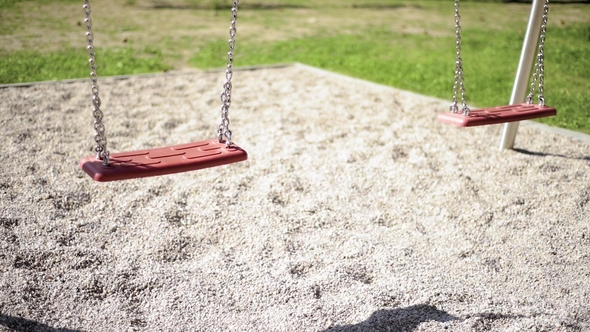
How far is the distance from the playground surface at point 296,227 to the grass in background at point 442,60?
101 cm

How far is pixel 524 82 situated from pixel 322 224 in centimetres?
198

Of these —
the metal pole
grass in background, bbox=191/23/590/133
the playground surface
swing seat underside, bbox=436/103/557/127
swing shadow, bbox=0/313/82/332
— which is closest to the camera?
swing shadow, bbox=0/313/82/332

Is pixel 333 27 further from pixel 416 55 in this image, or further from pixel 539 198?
pixel 539 198

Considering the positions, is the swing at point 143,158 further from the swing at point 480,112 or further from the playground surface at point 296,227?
the swing at point 480,112

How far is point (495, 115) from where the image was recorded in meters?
3.15

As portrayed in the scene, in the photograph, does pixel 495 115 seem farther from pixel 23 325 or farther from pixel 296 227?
pixel 23 325

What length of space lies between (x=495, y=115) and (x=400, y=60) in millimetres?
4165

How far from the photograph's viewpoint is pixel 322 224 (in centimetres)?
310

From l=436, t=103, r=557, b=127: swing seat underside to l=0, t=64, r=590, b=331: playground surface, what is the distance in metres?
0.52

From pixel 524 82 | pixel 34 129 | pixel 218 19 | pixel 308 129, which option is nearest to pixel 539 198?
pixel 524 82

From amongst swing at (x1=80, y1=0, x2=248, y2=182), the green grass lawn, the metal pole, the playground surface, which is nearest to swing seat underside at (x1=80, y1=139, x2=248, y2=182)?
swing at (x1=80, y1=0, x2=248, y2=182)

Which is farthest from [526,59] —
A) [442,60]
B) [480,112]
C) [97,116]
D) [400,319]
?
[442,60]

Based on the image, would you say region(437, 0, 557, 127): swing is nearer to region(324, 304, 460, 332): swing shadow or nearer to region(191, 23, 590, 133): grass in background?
region(324, 304, 460, 332): swing shadow

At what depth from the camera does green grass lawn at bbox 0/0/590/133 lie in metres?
5.61
